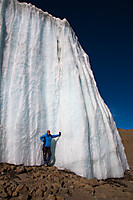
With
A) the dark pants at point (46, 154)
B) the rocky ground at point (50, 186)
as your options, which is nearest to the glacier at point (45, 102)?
the dark pants at point (46, 154)

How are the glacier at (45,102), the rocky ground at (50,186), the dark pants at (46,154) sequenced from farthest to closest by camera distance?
the dark pants at (46,154) < the glacier at (45,102) < the rocky ground at (50,186)

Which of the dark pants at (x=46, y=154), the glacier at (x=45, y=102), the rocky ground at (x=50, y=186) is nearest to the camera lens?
the rocky ground at (x=50, y=186)

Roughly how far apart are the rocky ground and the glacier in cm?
51

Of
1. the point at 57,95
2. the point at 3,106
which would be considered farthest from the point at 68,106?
the point at 3,106

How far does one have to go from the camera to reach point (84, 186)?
13.2ft

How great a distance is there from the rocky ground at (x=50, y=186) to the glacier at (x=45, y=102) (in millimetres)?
508

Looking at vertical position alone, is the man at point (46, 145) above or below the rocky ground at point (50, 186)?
above

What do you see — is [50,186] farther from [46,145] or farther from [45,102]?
[45,102]

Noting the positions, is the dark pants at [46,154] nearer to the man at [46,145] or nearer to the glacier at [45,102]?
the man at [46,145]

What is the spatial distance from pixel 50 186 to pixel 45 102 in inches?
133

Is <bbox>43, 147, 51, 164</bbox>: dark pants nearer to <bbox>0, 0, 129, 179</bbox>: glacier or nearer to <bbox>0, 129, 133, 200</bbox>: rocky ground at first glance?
<bbox>0, 0, 129, 179</bbox>: glacier

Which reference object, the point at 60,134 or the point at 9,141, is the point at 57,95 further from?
the point at 9,141

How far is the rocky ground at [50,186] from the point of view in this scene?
3.34m

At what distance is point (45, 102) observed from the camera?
6156 mm
